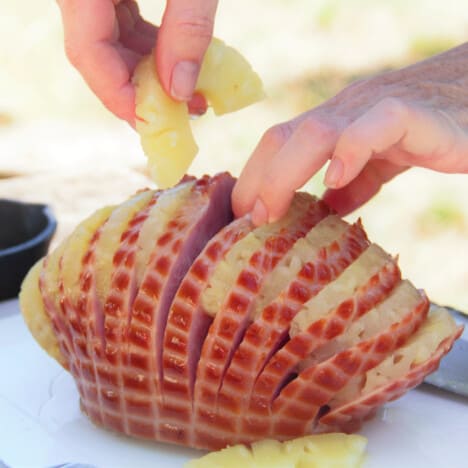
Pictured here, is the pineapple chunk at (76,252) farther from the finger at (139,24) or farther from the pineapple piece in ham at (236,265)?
the finger at (139,24)

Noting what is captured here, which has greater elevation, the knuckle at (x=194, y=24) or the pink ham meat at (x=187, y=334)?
the knuckle at (x=194, y=24)

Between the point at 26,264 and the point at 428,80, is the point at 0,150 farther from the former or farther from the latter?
the point at 428,80

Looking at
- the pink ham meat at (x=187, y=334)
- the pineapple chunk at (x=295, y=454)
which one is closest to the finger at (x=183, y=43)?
the pink ham meat at (x=187, y=334)

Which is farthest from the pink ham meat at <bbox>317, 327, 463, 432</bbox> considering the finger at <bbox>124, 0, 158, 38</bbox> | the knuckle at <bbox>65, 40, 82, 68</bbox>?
the finger at <bbox>124, 0, 158, 38</bbox>

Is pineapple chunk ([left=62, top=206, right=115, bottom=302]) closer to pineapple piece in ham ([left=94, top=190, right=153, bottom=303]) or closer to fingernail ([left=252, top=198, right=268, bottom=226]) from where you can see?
pineapple piece in ham ([left=94, top=190, right=153, bottom=303])

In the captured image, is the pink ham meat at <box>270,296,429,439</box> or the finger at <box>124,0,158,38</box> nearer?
the pink ham meat at <box>270,296,429,439</box>

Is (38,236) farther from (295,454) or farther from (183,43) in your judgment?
(295,454)

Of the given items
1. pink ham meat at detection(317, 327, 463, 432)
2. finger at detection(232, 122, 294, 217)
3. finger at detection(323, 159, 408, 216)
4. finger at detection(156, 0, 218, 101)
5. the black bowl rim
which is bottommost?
the black bowl rim
